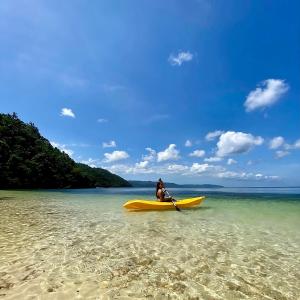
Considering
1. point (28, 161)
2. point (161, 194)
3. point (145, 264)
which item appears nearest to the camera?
point (145, 264)

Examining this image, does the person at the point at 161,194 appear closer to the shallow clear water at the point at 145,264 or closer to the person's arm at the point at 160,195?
the person's arm at the point at 160,195

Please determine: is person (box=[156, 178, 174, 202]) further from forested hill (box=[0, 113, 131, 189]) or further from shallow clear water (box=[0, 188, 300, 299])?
forested hill (box=[0, 113, 131, 189])

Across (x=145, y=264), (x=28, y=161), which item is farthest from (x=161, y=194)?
(x=28, y=161)

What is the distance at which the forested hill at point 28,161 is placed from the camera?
6744 centimetres

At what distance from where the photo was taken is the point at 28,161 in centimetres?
7306

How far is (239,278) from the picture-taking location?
19.5ft

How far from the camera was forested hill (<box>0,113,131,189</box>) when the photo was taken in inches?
2655

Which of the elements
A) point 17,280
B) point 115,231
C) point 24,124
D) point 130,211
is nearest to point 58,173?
point 24,124

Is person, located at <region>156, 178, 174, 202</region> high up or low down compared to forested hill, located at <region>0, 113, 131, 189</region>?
down

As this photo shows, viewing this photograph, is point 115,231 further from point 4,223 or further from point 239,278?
point 239,278

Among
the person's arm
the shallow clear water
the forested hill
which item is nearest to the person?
the person's arm

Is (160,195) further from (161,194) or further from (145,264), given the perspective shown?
(145,264)

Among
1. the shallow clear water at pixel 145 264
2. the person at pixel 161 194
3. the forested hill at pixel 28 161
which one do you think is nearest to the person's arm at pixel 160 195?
the person at pixel 161 194

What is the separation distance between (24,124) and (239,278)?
8681cm
